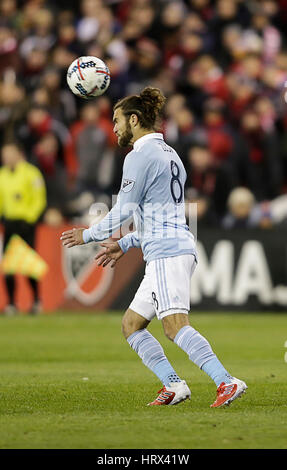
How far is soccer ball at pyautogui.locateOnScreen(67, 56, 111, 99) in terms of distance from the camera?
876cm

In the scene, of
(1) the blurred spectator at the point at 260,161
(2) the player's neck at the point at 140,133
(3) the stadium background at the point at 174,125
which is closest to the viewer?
(2) the player's neck at the point at 140,133

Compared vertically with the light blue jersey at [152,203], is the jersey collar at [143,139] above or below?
above

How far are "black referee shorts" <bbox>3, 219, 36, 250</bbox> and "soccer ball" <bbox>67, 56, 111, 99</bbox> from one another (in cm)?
871

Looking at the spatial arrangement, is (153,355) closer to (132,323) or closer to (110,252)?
(132,323)

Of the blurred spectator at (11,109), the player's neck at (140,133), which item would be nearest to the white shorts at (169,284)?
the player's neck at (140,133)

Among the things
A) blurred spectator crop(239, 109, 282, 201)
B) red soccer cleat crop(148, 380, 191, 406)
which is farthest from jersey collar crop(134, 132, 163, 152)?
blurred spectator crop(239, 109, 282, 201)

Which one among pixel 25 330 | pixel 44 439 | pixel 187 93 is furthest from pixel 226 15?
pixel 44 439

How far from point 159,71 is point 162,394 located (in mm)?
12764

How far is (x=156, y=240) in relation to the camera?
7.58 metres

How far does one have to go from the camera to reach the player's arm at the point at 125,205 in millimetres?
7406

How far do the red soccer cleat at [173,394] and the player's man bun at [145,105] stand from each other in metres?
1.91

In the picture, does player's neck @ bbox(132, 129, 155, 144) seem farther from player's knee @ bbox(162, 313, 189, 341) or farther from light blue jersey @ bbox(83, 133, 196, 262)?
player's knee @ bbox(162, 313, 189, 341)

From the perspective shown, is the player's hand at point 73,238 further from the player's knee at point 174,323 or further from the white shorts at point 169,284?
the player's knee at point 174,323
